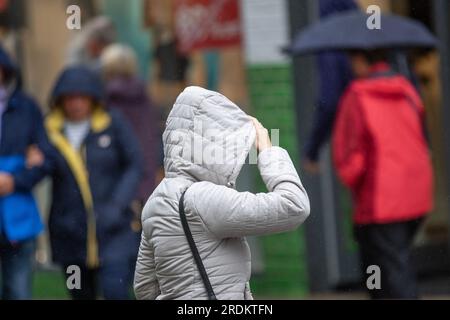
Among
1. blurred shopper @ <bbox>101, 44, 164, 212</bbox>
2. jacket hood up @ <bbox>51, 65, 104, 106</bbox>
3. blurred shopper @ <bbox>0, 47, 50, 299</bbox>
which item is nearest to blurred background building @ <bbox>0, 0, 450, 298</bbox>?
blurred shopper @ <bbox>101, 44, 164, 212</bbox>

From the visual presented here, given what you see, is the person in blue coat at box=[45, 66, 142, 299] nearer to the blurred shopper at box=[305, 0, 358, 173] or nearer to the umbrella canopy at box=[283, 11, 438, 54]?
the blurred shopper at box=[305, 0, 358, 173]

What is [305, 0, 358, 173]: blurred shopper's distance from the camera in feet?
27.8

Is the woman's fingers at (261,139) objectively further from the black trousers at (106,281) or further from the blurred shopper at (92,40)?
the blurred shopper at (92,40)

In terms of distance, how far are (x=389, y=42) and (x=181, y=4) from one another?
7.54 feet

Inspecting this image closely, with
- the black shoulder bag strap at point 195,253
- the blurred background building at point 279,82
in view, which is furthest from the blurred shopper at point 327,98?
the black shoulder bag strap at point 195,253

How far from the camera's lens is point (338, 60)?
8.80 meters

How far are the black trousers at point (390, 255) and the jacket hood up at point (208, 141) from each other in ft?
9.48

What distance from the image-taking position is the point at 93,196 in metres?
8.14

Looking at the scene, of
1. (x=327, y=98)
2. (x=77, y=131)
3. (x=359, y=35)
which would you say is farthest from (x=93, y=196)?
(x=359, y=35)
